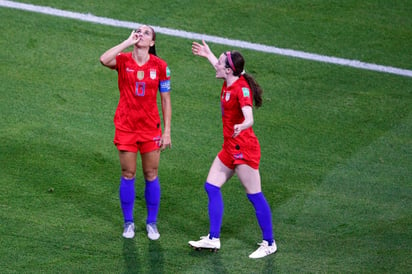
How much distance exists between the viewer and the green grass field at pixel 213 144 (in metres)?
9.15

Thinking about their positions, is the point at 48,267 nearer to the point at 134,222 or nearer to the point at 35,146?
the point at 134,222

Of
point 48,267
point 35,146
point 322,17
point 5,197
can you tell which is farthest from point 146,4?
point 48,267

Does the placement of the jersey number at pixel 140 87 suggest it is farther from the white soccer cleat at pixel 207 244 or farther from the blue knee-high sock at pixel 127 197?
the white soccer cleat at pixel 207 244

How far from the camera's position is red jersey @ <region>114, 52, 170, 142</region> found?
8.95 meters

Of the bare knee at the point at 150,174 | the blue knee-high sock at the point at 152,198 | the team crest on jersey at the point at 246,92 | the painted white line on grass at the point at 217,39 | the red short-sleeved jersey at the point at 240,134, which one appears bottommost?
the blue knee-high sock at the point at 152,198

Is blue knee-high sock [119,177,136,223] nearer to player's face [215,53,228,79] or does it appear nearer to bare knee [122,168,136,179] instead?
bare knee [122,168,136,179]

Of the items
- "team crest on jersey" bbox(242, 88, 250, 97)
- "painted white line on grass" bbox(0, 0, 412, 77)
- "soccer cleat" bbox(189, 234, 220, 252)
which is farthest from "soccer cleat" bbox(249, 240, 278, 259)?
"painted white line on grass" bbox(0, 0, 412, 77)

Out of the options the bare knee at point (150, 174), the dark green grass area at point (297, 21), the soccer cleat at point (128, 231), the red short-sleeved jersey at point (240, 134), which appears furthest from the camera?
the dark green grass area at point (297, 21)

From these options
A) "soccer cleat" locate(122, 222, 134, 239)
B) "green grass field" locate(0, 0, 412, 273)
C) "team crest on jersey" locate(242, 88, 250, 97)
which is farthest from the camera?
"soccer cleat" locate(122, 222, 134, 239)

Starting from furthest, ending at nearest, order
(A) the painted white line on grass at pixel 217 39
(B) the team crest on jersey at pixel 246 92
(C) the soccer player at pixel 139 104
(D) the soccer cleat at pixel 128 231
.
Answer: (A) the painted white line on grass at pixel 217 39 → (D) the soccer cleat at pixel 128 231 → (C) the soccer player at pixel 139 104 → (B) the team crest on jersey at pixel 246 92

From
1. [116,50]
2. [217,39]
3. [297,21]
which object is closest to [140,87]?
[116,50]

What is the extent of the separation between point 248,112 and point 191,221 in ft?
5.66

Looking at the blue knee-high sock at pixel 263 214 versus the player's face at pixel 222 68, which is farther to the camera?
the blue knee-high sock at pixel 263 214

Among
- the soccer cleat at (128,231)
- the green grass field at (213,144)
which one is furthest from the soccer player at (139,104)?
the green grass field at (213,144)
